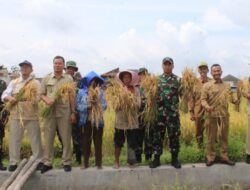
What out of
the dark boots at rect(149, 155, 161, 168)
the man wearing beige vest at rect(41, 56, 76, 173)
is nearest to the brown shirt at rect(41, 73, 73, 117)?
the man wearing beige vest at rect(41, 56, 76, 173)

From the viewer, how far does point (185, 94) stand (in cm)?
672

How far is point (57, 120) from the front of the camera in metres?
6.62

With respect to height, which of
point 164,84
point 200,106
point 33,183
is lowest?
point 33,183

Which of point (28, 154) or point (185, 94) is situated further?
point (28, 154)

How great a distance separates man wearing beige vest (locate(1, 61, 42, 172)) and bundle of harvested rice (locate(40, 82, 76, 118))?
18cm

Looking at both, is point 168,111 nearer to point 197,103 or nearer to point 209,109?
point 209,109

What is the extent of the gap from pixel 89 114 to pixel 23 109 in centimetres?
99

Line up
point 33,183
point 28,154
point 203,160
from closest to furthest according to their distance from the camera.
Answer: point 33,183
point 203,160
point 28,154

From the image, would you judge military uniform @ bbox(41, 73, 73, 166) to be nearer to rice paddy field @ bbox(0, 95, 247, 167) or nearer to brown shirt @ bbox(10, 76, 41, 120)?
brown shirt @ bbox(10, 76, 41, 120)

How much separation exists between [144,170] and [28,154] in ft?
7.65

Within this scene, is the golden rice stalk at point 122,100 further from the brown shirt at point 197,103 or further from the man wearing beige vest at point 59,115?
the brown shirt at point 197,103

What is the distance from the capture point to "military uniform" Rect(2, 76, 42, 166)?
648 centimetres

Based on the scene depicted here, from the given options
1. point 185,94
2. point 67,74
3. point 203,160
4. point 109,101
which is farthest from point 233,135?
point 67,74

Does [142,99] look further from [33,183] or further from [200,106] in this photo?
[33,183]
